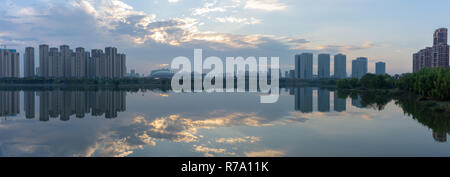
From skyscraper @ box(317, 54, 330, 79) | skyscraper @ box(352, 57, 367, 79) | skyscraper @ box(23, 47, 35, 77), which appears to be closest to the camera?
skyscraper @ box(23, 47, 35, 77)

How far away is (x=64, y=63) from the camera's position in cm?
8419

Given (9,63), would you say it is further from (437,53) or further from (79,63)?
(437,53)

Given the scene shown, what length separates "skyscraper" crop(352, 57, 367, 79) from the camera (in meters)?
124

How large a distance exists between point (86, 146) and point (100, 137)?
4.31 feet

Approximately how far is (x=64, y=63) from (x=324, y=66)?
4152 inches

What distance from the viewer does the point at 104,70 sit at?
9088 cm

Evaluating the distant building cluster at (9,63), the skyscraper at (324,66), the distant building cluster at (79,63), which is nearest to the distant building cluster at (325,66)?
the skyscraper at (324,66)

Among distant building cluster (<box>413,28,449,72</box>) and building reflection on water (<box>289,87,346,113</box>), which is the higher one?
distant building cluster (<box>413,28,449,72</box>)

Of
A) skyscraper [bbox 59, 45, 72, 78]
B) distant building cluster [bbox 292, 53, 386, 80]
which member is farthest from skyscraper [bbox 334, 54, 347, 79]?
skyscraper [bbox 59, 45, 72, 78]

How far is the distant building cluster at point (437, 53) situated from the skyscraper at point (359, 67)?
6563 centimetres

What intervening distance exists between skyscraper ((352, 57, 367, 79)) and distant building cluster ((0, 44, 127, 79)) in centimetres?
9962

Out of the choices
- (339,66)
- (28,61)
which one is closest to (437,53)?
(339,66)

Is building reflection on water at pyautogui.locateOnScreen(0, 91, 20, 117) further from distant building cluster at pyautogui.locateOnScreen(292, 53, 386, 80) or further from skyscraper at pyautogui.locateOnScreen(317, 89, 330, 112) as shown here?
distant building cluster at pyautogui.locateOnScreen(292, 53, 386, 80)
